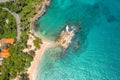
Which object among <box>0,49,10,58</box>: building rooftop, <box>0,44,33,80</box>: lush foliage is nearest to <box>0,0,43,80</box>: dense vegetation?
<box>0,44,33,80</box>: lush foliage

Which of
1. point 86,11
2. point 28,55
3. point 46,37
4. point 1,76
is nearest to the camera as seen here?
point 1,76

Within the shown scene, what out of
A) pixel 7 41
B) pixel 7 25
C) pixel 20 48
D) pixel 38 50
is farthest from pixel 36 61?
pixel 7 25

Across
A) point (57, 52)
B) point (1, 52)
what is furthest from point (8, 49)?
point (57, 52)

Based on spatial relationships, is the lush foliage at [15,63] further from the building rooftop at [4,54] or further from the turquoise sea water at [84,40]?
the turquoise sea water at [84,40]

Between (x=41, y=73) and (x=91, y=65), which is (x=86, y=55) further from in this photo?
(x=41, y=73)

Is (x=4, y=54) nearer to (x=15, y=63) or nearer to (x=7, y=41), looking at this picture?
(x=15, y=63)

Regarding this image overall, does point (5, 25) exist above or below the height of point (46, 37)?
above
